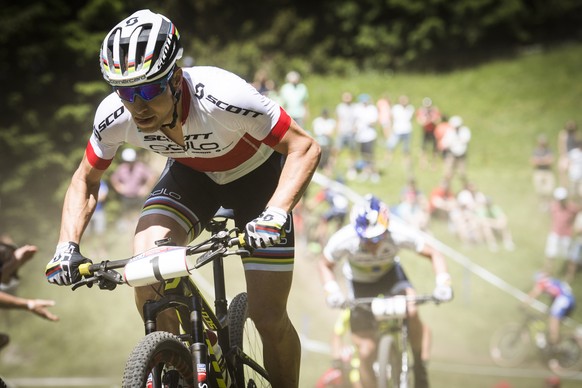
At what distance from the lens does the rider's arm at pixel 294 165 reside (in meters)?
4.41

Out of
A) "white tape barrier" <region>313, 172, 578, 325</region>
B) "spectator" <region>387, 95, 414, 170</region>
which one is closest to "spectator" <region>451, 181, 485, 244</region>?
"white tape barrier" <region>313, 172, 578, 325</region>

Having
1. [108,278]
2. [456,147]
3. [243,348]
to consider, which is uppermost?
[456,147]

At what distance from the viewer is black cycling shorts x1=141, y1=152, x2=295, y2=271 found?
15.9 ft

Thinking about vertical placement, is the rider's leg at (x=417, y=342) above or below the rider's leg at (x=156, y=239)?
below

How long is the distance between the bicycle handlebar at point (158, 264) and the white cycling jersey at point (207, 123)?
2.38 feet

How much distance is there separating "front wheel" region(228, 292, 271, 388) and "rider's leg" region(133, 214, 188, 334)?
52 centimetres

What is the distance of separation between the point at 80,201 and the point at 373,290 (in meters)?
4.24

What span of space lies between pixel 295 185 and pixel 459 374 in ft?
32.0

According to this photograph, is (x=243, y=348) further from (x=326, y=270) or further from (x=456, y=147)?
(x=456, y=147)

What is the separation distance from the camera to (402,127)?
19.9m

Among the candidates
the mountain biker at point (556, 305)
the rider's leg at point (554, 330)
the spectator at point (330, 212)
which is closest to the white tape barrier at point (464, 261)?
the spectator at point (330, 212)

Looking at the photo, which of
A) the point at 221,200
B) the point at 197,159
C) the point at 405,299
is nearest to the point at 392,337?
the point at 405,299

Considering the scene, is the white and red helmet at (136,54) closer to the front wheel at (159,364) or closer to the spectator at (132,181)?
the front wheel at (159,364)

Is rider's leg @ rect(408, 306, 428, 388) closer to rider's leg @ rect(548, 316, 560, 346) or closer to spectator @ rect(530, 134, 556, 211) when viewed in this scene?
rider's leg @ rect(548, 316, 560, 346)
